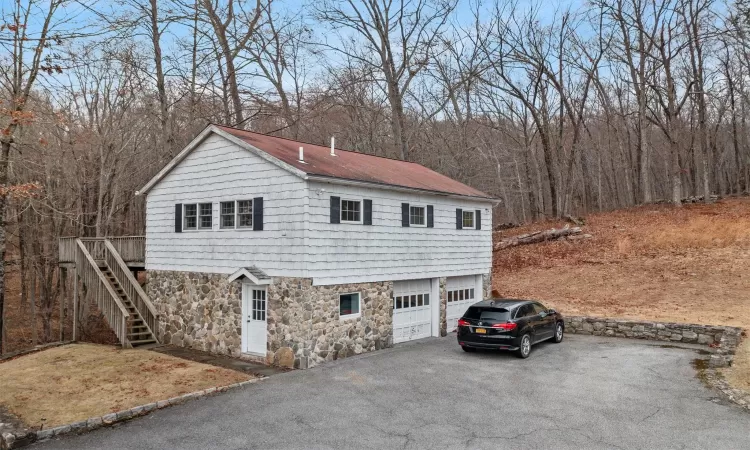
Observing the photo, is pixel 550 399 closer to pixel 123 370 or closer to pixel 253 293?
pixel 253 293

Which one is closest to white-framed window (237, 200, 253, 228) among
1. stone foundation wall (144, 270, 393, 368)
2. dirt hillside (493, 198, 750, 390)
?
stone foundation wall (144, 270, 393, 368)

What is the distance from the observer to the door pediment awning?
13922mm

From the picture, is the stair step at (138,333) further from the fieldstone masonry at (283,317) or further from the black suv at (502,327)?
the black suv at (502,327)

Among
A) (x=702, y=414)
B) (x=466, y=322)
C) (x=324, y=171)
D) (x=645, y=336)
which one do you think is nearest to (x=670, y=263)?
(x=645, y=336)

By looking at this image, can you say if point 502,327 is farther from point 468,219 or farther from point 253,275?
point 253,275

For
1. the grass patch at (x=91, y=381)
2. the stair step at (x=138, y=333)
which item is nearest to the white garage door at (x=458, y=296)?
the grass patch at (x=91, y=381)

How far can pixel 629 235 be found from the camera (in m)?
28.5

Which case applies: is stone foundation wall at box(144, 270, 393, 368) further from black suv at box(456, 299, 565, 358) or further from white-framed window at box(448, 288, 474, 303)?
white-framed window at box(448, 288, 474, 303)

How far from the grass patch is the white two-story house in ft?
6.07

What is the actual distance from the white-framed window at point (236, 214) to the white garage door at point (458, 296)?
7.64m

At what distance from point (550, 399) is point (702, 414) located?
2.74 meters

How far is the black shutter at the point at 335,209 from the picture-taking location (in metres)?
14.0

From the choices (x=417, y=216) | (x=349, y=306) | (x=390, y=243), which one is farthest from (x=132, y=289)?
(x=417, y=216)

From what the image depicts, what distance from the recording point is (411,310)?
671 inches
